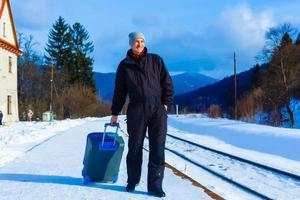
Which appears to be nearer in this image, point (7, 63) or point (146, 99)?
point (146, 99)

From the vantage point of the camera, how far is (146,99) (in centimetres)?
579

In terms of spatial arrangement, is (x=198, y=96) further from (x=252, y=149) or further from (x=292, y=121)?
(x=252, y=149)

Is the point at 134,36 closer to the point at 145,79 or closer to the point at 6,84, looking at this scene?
the point at 145,79

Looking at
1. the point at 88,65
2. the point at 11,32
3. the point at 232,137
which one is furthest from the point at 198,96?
the point at 232,137

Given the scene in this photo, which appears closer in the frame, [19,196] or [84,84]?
[19,196]

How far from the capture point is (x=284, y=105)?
56219 mm

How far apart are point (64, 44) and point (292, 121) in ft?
136

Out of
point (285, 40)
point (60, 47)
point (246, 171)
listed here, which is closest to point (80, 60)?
point (60, 47)

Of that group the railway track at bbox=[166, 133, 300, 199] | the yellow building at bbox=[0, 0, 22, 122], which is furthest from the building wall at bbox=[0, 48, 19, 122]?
the railway track at bbox=[166, 133, 300, 199]

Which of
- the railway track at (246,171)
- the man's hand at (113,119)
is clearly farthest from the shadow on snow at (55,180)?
the railway track at (246,171)

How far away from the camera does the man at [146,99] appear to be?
5.82 metres

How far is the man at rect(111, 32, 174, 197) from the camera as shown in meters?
5.82

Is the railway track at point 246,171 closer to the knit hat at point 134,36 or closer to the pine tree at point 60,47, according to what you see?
the knit hat at point 134,36

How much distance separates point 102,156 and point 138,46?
168cm
